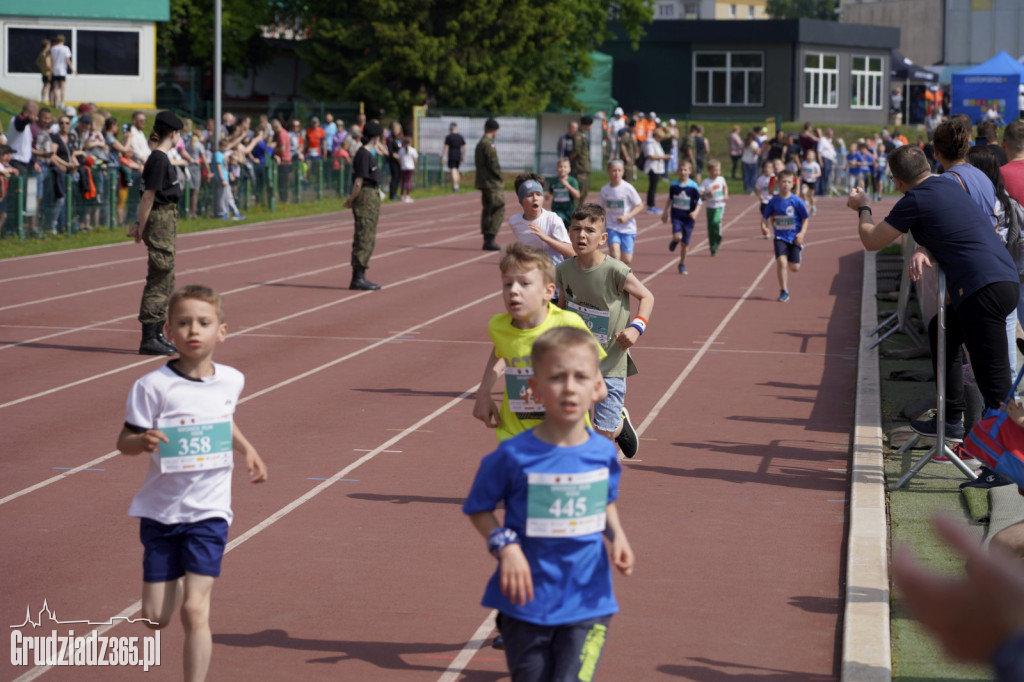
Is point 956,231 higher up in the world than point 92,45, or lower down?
lower down

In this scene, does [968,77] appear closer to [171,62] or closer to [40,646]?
[171,62]

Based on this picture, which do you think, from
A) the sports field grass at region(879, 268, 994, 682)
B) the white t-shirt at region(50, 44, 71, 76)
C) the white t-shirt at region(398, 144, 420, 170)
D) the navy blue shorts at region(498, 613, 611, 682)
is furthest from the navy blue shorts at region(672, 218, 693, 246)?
the white t-shirt at region(50, 44, 71, 76)

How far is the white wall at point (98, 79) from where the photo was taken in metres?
44.6

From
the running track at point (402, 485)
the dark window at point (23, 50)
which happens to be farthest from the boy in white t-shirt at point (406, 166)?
the running track at point (402, 485)

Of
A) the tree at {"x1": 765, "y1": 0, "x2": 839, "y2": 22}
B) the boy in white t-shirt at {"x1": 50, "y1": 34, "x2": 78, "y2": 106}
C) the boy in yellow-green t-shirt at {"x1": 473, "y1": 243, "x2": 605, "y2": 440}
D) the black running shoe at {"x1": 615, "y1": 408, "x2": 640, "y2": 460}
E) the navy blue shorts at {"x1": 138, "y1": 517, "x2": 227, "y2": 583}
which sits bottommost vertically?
the black running shoe at {"x1": 615, "y1": 408, "x2": 640, "y2": 460}

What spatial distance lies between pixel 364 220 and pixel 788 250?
5.75 meters

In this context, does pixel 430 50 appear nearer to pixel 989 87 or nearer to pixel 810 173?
pixel 810 173

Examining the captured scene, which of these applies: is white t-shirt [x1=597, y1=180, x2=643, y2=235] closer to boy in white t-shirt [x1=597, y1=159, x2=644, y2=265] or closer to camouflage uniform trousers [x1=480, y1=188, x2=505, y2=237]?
boy in white t-shirt [x1=597, y1=159, x2=644, y2=265]

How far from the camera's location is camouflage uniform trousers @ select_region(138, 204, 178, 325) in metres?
13.6

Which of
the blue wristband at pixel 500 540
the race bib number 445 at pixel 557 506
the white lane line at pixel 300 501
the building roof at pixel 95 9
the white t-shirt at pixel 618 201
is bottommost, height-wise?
the white lane line at pixel 300 501

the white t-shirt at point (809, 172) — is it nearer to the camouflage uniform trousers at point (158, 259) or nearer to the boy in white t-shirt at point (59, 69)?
the boy in white t-shirt at point (59, 69)

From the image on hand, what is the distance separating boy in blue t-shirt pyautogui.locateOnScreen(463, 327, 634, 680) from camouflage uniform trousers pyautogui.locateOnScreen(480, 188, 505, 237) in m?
20.0

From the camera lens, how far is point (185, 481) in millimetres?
5156

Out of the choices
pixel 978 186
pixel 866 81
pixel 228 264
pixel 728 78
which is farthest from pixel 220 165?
pixel 866 81
